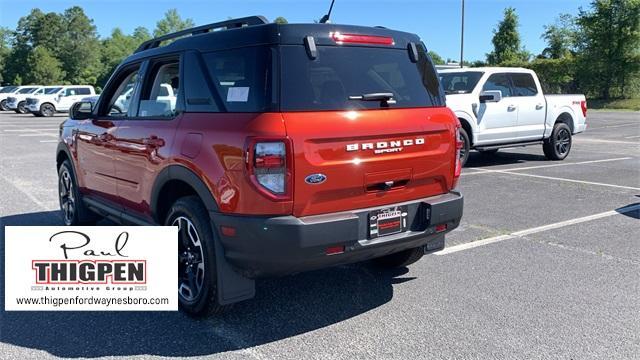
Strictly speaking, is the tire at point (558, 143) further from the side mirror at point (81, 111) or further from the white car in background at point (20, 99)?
the white car in background at point (20, 99)

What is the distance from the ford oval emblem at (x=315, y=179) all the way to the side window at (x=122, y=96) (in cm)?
216

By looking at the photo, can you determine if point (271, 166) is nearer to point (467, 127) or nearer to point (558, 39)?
point (467, 127)

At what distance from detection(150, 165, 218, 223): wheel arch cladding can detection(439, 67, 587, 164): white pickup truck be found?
7.16 m

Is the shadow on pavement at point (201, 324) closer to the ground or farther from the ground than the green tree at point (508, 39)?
closer to the ground

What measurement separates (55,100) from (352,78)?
3260cm

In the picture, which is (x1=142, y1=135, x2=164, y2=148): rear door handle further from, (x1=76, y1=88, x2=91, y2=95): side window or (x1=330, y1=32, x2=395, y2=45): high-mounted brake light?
(x1=76, y1=88, x2=91, y2=95): side window

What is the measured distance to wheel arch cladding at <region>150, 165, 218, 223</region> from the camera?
3.44 meters

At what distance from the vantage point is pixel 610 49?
121 ft

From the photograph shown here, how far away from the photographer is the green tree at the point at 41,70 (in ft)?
238

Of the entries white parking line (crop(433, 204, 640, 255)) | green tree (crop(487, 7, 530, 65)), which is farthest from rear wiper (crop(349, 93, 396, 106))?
green tree (crop(487, 7, 530, 65))

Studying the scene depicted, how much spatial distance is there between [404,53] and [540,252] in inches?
97.6

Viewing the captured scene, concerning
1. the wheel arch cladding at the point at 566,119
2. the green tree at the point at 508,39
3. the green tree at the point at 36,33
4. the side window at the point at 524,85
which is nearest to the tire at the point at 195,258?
the side window at the point at 524,85

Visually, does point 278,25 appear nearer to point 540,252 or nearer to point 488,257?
point 488,257

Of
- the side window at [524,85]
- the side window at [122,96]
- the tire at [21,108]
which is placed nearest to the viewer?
the side window at [122,96]
